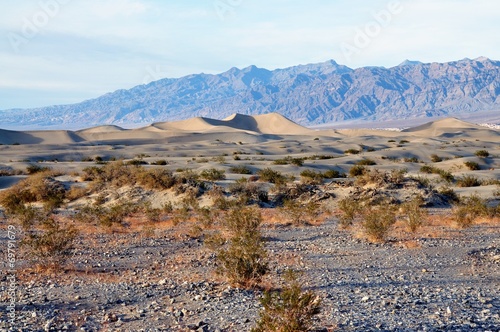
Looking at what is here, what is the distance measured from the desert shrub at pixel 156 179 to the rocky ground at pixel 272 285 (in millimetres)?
12034

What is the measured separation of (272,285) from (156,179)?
18739 millimetres

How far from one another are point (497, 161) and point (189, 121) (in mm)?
118976

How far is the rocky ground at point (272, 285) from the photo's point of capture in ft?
25.9

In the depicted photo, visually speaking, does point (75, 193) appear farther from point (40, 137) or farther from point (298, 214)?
point (40, 137)

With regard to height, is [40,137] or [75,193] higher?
[40,137]

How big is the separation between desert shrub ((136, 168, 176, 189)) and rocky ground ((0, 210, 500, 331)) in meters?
12.0

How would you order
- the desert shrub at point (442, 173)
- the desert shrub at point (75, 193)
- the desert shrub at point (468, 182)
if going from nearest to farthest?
the desert shrub at point (75, 193) → the desert shrub at point (468, 182) → the desert shrub at point (442, 173)

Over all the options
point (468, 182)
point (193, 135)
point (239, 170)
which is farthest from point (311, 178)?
point (193, 135)

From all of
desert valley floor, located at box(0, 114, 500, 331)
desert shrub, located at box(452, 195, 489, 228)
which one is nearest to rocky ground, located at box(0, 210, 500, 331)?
desert valley floor, located at box(0, 114, 500, 331)

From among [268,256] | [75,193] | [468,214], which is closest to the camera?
[268,256]

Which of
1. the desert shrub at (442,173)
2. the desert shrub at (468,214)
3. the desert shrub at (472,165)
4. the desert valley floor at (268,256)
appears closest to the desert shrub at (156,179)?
the desert valley floor at (268,256)

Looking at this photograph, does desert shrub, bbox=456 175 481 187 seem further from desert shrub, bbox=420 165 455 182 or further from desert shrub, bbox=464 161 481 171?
desert shrub, bbox=464 161 481 171

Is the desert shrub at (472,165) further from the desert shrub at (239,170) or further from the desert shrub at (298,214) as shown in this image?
the desert shrub at (298,214)

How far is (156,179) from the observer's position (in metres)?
27.8
